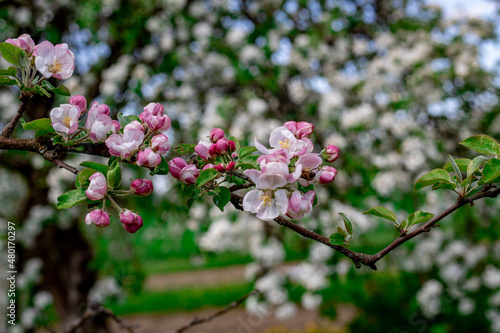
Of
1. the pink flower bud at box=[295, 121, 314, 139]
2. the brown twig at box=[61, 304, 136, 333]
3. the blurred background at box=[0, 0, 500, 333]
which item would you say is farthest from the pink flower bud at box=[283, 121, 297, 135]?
the blurred background at box=[0, 0, 500, 333]

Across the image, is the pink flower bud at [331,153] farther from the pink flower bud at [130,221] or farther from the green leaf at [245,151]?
the pink flower bud at [130,221]

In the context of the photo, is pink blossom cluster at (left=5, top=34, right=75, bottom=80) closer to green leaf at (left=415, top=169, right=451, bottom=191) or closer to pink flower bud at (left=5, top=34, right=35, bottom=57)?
pink flower bud at (left=5, top=34, right=35, bottom=57)

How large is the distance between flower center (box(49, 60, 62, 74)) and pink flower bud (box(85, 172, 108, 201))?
0.72 ft

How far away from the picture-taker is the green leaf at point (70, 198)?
700mm

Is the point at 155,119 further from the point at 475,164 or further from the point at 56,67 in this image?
the point at 475,164

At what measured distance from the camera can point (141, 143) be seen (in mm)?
727

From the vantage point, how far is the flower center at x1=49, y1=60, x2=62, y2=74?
767mm

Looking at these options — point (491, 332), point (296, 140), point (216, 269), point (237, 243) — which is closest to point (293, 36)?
point (237, 243)

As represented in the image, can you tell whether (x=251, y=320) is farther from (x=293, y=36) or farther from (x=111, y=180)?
(x=111, y=180)

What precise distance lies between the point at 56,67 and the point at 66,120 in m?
0.12

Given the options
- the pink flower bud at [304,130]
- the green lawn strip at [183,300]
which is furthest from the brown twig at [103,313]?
the green lawn strip at [183,300]

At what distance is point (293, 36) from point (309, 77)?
14.5 inches

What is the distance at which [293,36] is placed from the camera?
3.29 meters

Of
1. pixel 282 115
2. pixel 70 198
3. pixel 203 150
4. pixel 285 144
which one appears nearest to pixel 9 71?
pixel 70 198
